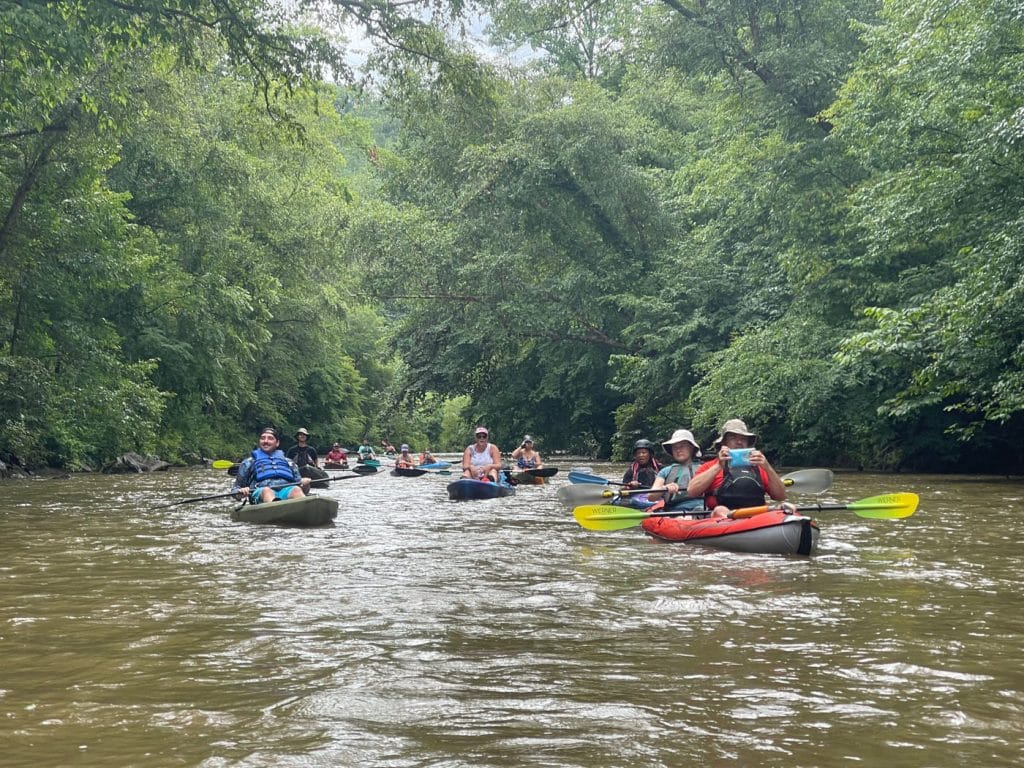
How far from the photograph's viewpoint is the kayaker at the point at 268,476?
12984 mm

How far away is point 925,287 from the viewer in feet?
63.5

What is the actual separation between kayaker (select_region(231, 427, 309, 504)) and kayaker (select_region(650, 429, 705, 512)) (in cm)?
463

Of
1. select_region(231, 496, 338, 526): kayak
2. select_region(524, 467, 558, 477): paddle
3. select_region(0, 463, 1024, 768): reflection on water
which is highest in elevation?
select_region(524, 467, 558, 477): paddle

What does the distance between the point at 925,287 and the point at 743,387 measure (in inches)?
175

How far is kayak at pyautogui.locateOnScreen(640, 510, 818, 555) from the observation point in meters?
8.63

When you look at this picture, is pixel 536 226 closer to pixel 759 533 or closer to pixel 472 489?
pixel 472 489

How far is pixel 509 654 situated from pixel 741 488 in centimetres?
547

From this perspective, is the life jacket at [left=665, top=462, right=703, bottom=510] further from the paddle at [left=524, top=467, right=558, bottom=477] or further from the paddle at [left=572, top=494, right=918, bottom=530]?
the paddle at [left=524, top=467, right=558, bottom=477]

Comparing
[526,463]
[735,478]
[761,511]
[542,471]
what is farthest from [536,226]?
[761,511]

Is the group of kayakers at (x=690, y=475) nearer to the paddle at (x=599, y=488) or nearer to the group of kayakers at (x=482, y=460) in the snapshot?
the paddle at (x=599, y=488)

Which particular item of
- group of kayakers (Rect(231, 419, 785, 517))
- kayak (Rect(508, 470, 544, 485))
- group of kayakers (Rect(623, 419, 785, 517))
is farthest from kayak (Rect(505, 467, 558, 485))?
group of kayakers (Rect(623, 419, 785, 517))

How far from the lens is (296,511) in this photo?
1202 centimetres

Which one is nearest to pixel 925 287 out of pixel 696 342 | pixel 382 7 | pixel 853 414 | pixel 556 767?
pixel 853 414

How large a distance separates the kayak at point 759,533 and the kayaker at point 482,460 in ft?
24.8
